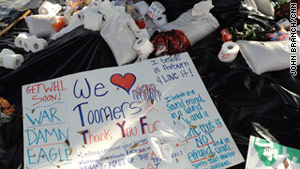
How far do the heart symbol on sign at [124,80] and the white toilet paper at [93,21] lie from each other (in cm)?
42

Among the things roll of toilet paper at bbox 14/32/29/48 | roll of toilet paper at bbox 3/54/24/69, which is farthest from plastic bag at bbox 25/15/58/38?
roll of toilet paper at bbox 3/54/24/69

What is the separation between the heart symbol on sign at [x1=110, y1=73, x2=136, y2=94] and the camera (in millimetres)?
1387

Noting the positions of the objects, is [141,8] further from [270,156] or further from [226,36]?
Result: [270,156]

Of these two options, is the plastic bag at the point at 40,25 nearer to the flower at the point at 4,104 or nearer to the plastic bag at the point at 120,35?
the plastic bag at the point at 120,35

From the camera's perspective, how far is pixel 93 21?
1539 millimetres

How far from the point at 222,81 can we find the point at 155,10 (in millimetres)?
806

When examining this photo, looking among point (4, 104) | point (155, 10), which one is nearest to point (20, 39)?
point (4, 104)

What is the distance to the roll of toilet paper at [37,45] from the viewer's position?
163 cm

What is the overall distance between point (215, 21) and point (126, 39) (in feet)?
2.36

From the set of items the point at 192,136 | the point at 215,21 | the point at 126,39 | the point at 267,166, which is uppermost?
the point at 215,21

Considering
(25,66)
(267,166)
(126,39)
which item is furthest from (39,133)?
(267,166)

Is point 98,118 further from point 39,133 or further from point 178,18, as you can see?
point 178,18

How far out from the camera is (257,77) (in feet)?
4.72

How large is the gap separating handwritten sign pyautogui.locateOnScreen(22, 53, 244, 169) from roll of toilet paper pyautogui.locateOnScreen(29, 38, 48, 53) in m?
0.36
